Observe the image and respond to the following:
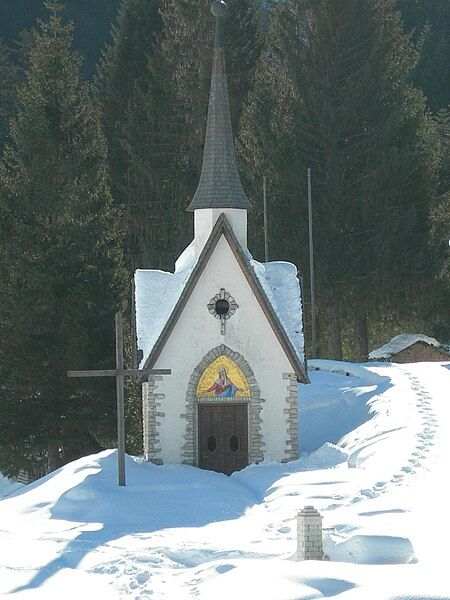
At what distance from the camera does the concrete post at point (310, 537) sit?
17.1 m

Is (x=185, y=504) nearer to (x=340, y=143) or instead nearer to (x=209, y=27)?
(x=340, y=143)

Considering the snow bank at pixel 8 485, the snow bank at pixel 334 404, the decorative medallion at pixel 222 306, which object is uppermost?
the decorative medallion at pixel 222 306

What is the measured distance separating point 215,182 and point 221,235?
1.75 m

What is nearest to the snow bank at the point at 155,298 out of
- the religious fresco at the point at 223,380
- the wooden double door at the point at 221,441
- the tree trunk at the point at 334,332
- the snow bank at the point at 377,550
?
the religious fresco at the point at 223,380

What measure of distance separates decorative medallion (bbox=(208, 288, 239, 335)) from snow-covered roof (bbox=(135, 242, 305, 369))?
0.77 metres

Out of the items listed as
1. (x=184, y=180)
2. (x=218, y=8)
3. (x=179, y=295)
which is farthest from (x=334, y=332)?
(x=179, y=295)

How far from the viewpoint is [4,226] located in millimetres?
37594

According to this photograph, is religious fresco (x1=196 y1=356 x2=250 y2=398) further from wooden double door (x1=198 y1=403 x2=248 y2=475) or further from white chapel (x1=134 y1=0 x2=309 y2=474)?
wooden double door (x1=198 y1=403 x2=248 y2=475)

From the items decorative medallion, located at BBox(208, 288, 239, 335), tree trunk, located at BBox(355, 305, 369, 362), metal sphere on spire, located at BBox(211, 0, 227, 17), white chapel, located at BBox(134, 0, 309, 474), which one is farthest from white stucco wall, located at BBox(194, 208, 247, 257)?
tree trunk, located at BBox(355, 305, 369, 362)

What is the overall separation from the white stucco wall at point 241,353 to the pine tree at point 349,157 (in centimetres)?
1712

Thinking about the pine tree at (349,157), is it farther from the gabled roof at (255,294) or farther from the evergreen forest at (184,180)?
the gabled roof at (255,294)

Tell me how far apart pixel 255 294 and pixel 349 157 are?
1959 centimetres

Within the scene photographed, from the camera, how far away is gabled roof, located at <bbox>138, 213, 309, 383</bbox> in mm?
28078

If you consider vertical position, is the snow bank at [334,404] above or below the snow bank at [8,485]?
above
